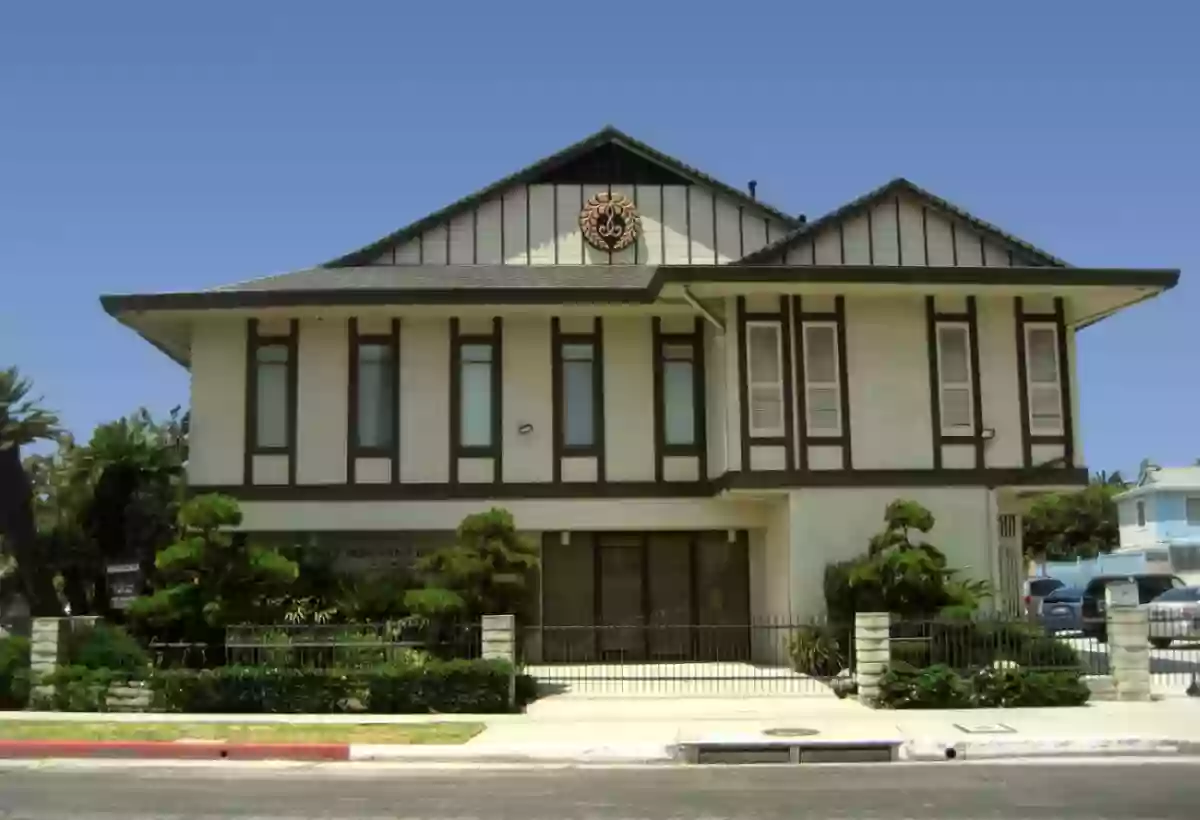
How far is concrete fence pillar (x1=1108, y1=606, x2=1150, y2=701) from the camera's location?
728 inches

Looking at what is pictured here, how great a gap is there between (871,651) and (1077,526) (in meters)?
61.8

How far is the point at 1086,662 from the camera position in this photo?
1908cm

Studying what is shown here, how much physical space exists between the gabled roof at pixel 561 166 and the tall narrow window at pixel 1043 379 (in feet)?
21.3

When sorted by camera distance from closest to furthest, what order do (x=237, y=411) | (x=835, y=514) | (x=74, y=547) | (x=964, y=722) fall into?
(x=964, y=722) < (x=835, y=514) < (x=237, y=411) < (x=74, y=547)

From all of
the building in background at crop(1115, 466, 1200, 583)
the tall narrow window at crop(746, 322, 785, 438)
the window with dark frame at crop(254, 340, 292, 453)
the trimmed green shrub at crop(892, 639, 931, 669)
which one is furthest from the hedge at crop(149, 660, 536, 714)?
the building in background at crop(1115, 466, 1200, 583)

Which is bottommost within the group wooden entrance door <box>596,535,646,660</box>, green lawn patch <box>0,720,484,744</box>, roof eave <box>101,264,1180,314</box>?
green lawn patch <box>0,720,484,744</box>

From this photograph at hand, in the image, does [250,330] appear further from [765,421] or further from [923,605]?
[923,605]

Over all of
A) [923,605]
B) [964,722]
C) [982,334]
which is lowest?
[964,722]

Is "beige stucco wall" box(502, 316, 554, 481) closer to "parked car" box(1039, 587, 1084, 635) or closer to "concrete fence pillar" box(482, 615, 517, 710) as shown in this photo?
"concrete fence pillar" box(482, 615, 517, 710)

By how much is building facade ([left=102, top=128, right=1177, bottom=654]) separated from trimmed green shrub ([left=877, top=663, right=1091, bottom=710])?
11.7ft

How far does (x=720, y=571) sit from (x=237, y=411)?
31.8 feet

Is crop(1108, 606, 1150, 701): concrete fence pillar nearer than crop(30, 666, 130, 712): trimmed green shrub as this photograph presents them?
No

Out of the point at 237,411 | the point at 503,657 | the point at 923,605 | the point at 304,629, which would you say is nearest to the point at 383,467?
the point at 237,411

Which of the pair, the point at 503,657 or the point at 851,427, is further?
the point at 851,427
